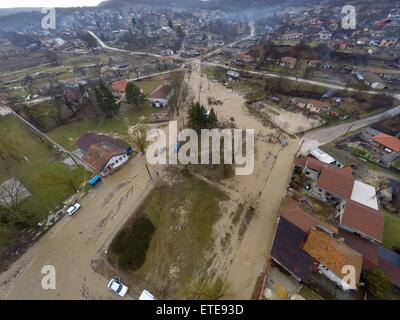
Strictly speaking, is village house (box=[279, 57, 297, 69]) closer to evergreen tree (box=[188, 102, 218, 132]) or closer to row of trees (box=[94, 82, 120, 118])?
evergreen tree (box=[188, 102, 218, 132])

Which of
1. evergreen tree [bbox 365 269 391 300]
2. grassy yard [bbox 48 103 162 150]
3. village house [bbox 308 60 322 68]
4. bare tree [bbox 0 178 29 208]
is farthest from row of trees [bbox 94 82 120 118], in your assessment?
village house [bbox 308 60 322 68]

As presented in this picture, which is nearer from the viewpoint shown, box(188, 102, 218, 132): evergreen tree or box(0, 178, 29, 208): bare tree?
box(0, 178, 29, 208): bare tree

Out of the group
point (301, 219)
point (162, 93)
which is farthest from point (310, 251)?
point (162, 93)

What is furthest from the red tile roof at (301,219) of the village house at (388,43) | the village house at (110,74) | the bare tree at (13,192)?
the village house at (388,43)

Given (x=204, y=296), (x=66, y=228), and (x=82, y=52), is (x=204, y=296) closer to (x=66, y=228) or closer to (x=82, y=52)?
(x=66, y=228)

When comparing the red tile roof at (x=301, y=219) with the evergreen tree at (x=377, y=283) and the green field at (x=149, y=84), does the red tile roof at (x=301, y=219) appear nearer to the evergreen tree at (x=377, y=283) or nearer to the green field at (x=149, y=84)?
the evergreen tree at (x=377, y=283)
